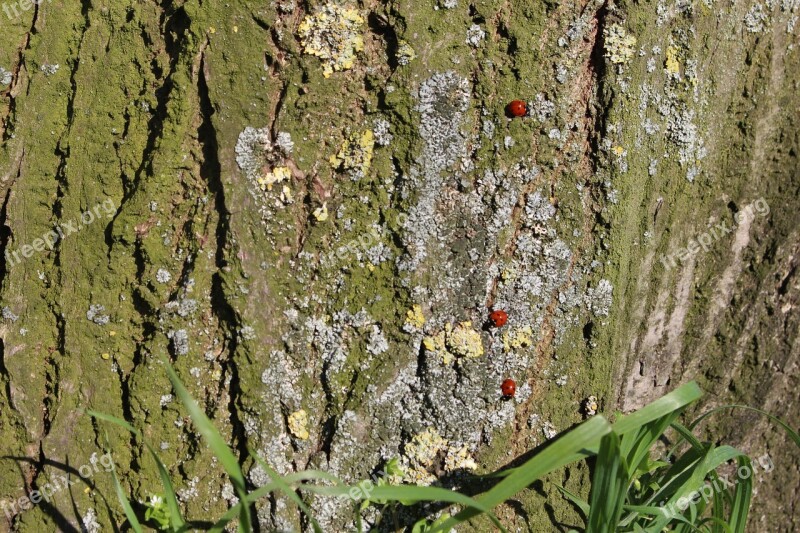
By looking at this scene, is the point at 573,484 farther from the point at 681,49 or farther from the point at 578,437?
the point at 681,49

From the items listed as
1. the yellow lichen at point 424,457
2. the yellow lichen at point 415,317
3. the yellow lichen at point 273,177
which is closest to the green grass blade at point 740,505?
the yellow lichen at point 424,457

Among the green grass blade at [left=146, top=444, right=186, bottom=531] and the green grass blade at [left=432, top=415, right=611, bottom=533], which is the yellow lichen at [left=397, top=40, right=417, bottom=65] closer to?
the green grass blade at [left=432, top=415, right=611, bottom=533]

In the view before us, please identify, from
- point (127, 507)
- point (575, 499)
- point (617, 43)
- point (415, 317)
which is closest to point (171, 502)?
point (127, 507)

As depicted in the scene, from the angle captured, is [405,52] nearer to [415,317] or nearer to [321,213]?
[321,213]

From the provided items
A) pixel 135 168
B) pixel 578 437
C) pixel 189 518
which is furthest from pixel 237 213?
pixel 578 437

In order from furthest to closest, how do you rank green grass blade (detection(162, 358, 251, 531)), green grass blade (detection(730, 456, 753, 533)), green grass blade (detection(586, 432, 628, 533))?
green grass blade (detection(730, 456, 753, 533)) < green grass blade (detection(586, 432, 628, 533)) < green grass blade (detection(162, 358, 251, 531))

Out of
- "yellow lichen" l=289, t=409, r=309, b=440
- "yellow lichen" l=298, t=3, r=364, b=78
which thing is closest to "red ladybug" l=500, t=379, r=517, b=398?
"yellow lichen" l=289, t=409, r=309, b=440
